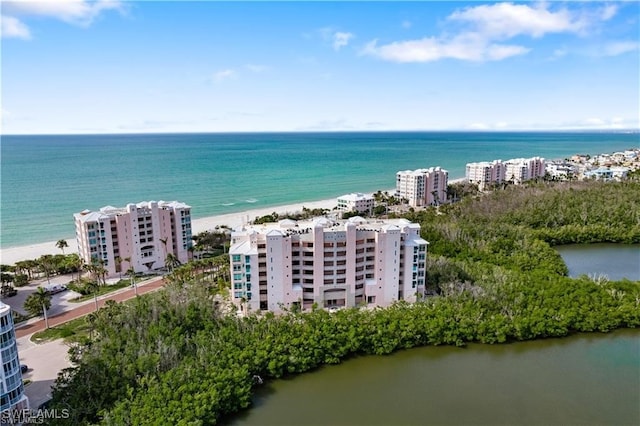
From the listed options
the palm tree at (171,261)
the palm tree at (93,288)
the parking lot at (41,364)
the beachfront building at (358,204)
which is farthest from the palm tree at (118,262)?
the beachfront building at (358,204)

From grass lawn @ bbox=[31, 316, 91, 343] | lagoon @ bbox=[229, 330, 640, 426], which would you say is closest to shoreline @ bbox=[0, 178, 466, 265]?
grass lawn @ bbox=[31, 316, 91, 343]

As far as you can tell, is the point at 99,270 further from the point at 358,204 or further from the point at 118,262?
the point at 358,204

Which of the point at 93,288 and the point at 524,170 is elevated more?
the point at 524,170

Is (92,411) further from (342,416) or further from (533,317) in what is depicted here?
(533,317)

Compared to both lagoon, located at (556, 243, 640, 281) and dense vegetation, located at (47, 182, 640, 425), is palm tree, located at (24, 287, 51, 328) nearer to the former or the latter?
dense vegetation, located at (47, 182, 640, 425)

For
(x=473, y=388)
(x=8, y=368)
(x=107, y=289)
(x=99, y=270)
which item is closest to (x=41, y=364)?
(x=8, y=368)

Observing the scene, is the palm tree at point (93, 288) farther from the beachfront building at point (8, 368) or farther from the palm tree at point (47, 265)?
the beachfront building at point (8, 368)
